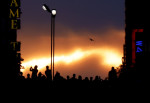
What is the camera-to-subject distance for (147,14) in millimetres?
40781

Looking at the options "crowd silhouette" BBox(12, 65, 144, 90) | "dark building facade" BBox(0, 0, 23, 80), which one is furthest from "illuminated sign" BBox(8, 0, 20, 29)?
"crowd silhouette" BBox(12, 65, 144, 90)

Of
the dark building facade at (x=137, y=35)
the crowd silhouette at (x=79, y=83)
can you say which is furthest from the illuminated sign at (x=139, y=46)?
the crowd silhouette at (x=79, y=83)

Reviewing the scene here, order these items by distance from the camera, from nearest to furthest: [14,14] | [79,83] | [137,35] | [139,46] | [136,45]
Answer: [79,83] < [14,14] < [139,46] < [136,45] < [137,35]

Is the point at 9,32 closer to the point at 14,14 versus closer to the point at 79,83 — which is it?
the point at 14,14

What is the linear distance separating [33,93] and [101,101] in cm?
420

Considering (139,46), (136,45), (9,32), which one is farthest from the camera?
(136,45)

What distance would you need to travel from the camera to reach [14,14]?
36.0 metres

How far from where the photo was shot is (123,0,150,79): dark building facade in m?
39.3

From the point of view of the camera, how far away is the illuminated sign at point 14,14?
3597 centimetres

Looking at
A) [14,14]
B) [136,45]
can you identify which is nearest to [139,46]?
[136,45]

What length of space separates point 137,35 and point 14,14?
1305cm

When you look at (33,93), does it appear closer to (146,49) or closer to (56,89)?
(56,89)

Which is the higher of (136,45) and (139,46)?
(136,45)

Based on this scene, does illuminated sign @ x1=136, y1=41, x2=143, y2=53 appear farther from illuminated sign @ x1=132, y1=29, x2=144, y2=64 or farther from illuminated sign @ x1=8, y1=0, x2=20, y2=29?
illuminated sign @ x1=8, y1=0, x2=20, y2=29
